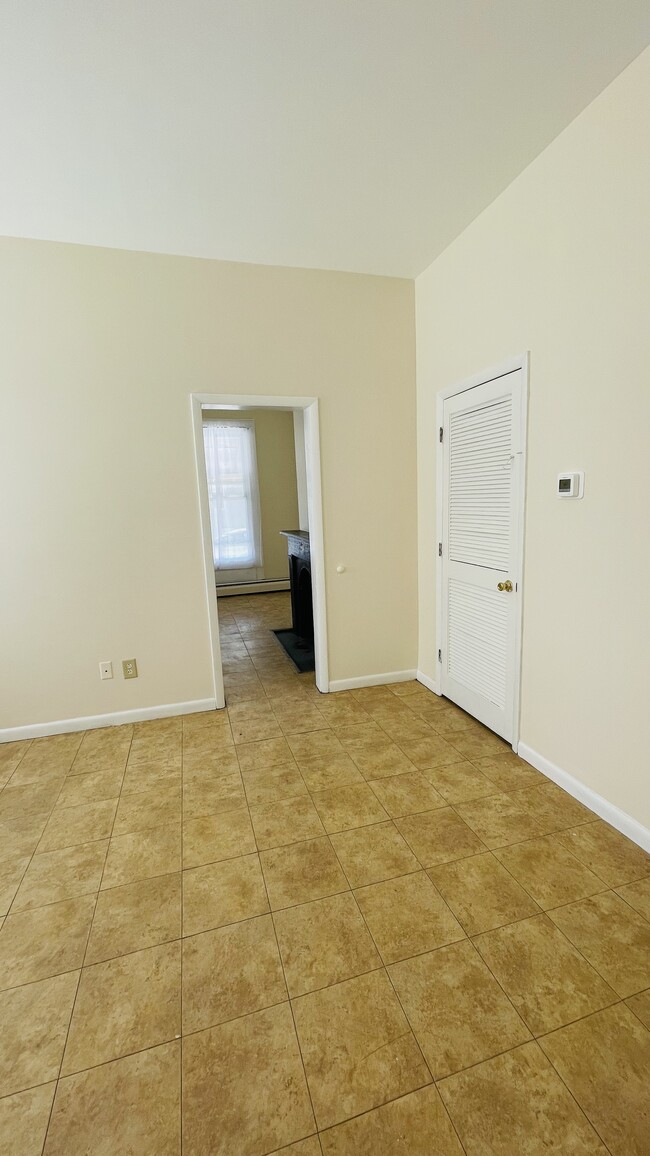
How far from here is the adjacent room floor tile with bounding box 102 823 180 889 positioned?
6.04ft

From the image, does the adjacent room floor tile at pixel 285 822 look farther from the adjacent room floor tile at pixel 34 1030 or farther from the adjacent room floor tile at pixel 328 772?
the adjacent room floor tile at pixel 34 1030

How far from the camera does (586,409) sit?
195 centimetres

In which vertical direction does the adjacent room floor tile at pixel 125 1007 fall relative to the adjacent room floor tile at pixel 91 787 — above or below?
above

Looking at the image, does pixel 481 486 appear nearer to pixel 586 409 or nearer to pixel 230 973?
pixel 586 409

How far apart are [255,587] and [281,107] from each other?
5812 millimetres

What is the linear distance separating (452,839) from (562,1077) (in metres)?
0.82

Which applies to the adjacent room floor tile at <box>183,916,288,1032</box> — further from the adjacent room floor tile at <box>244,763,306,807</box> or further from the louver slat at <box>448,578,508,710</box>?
the louver slat at <box>448,578,508,710</box>

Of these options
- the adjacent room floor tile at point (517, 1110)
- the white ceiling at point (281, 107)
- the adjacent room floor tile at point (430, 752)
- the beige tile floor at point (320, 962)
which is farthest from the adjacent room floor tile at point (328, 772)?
the white ceiling at point (281, 107)

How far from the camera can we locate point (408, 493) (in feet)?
11.3

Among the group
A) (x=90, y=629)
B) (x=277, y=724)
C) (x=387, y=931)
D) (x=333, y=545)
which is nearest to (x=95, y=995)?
(x=387, y=931)

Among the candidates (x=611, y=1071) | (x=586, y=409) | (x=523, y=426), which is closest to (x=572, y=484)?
(x=586, y=409)

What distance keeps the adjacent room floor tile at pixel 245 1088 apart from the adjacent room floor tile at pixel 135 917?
40 centimetres

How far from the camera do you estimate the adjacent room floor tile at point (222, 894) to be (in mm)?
1625

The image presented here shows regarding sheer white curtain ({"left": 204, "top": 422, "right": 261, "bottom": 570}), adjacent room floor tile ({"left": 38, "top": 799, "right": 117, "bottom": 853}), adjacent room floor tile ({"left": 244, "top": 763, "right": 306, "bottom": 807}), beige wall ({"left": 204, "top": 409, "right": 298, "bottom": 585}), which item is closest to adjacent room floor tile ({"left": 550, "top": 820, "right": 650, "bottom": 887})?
adjacent room floor tile ({"left": 244, "top": 763, "right": 306, "bottom": 807})
